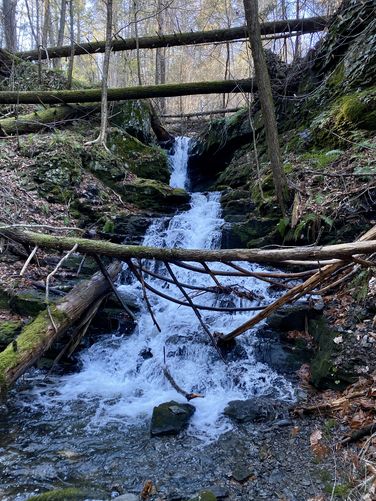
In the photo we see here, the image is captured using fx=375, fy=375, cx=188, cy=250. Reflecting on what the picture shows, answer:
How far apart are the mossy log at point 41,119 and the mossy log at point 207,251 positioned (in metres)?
6.70

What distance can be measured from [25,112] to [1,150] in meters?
3.71

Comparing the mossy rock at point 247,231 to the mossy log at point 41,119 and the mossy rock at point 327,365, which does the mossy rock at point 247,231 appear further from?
the mossy log at point 41,119

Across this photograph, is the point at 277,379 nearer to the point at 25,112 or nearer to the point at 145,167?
the point at 145,167

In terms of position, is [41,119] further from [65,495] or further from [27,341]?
[65,495]

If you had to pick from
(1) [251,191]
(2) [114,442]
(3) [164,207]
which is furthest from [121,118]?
(2) [114,442]

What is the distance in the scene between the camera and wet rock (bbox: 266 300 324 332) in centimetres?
606

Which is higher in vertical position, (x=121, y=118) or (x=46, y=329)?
(x=121, y=118)

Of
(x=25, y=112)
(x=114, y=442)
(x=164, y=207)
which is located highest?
(x=25, y=112)

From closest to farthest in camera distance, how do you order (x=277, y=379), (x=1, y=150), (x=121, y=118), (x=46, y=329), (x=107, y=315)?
(x=46, y=329), (x=277, y=379), (x=107, y=315), (x=1, y=150), (x=121, y=118)

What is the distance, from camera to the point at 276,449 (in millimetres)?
4133

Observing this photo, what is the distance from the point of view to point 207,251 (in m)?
4.33

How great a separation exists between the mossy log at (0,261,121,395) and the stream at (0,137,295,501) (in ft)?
3.37

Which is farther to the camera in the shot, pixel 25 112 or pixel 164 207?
pixel 25 112

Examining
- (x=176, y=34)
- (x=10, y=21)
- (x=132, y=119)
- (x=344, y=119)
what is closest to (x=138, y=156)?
(x=132, y=119)
